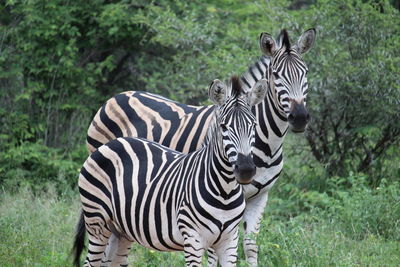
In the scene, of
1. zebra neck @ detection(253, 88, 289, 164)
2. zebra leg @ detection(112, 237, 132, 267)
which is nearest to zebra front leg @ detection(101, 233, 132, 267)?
zebra leg @ detection(112, 237, 132, 267)

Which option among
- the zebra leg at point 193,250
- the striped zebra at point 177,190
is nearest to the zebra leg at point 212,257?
the striped zebra at point 177,190

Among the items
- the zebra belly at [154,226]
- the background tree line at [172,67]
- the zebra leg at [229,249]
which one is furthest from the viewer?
the background tree line at [172,67]

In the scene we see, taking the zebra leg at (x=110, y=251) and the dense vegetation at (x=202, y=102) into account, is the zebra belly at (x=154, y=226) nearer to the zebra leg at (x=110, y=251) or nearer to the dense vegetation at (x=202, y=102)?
the zebra leg at (x=110, y=251)

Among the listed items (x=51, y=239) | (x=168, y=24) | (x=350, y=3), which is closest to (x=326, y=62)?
(x=350, y=3)

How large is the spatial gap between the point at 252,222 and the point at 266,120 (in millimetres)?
995

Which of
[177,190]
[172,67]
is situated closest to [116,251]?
[177,190]

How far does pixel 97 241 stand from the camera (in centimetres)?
574

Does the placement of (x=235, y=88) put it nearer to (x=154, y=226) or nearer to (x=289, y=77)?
(x=154, y=226)

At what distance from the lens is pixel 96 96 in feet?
39.5

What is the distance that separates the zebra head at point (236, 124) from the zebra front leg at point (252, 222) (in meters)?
1.62

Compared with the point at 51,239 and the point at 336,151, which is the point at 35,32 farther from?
the point at 336,151

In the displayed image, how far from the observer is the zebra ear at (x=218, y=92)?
4.94 metres

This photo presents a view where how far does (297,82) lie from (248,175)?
6.19 ft

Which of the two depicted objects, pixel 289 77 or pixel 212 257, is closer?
pixel 212 257
